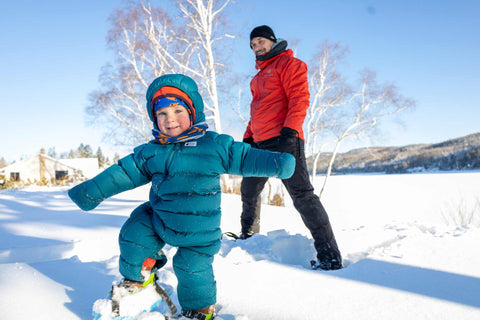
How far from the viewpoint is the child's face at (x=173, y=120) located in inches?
49.9

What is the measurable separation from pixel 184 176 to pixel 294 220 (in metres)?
3.00

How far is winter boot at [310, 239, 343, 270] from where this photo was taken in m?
1.84

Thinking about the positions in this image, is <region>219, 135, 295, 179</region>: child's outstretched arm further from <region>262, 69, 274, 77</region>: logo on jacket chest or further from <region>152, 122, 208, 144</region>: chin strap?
<region>262, 69, 274, 77</region>: logo on jacket chest

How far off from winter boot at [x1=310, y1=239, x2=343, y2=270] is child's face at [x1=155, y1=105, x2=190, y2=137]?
1257mm

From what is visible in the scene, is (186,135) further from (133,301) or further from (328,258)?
(328,258)

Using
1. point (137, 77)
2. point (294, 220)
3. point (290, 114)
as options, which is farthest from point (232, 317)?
point (137, 77)

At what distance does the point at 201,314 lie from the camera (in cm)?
113

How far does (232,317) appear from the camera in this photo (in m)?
1.16

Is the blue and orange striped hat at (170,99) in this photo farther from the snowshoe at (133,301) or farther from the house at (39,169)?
the house at (39,169)

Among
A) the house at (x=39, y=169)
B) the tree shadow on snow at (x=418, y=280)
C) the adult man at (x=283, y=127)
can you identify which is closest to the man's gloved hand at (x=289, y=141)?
the adult man at (x=283, y=127)

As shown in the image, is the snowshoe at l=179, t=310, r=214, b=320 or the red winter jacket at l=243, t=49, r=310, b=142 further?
the red winter jacket at l=243, t=49, r=310, b=142

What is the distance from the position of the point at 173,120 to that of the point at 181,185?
29 centimetres

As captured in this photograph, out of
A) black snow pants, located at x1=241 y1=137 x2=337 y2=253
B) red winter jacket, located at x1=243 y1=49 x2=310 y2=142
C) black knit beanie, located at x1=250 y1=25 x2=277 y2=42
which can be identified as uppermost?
black knit beanie, located at x1=250 y1=25 x2=277 y2=42

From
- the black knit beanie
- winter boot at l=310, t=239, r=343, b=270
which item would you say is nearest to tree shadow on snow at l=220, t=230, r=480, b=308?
winter boot at l=310, t=239, r=343, b=270
